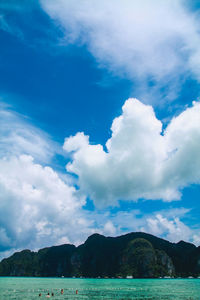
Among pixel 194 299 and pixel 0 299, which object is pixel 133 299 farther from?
pixel 0 299

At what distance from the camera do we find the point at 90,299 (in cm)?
6925

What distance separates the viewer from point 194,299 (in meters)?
69.4

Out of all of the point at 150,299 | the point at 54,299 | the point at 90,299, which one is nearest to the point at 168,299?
the point at 150,299

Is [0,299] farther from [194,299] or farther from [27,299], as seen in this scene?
[194,299]

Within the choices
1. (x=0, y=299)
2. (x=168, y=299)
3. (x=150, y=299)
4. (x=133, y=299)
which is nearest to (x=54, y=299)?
(x=0, y=299)

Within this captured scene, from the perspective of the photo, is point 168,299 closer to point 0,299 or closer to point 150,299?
point 150,299

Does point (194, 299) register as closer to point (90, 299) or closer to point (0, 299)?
point (90, 299)

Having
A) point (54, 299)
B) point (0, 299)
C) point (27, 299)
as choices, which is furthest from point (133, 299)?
point (0, 299)

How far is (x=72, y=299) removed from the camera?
6950cm

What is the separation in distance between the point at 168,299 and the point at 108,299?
15.8m

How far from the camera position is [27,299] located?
67.9m

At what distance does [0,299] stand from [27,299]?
6.83 meters

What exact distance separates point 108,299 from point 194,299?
23057mm

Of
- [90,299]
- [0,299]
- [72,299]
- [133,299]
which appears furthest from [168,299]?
[0,299]
